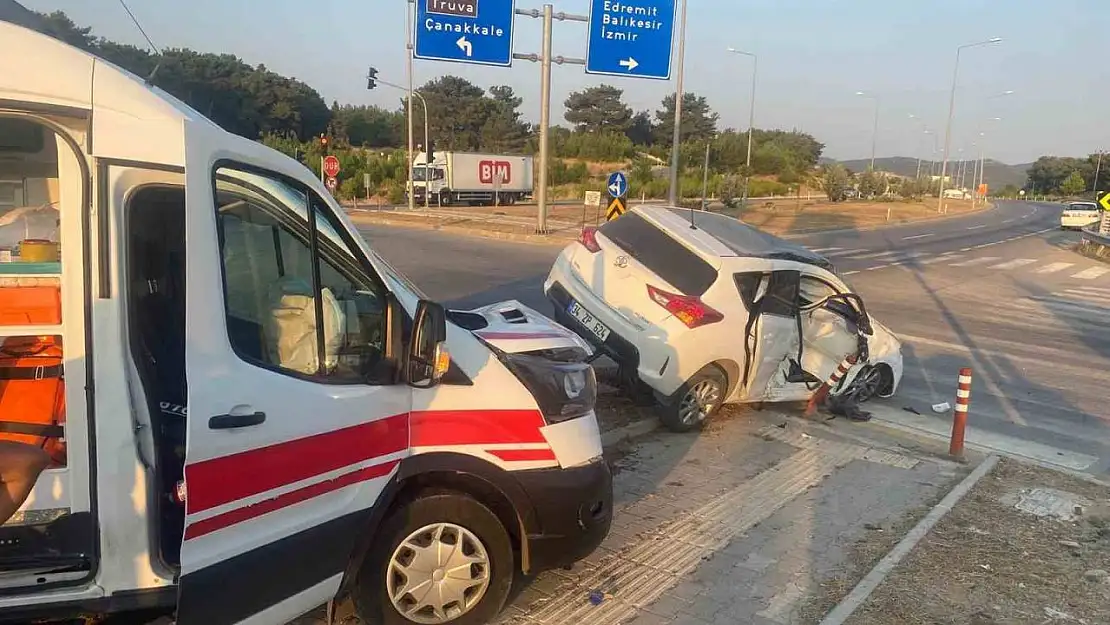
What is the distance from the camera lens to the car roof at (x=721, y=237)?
7.10 metres

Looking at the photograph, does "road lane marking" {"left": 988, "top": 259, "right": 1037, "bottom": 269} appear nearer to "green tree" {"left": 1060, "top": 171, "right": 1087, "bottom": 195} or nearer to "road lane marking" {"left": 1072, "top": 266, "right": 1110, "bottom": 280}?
"road lane marking" {"left": 1072, "top": 266, "right": 1110, "bottom": 280}

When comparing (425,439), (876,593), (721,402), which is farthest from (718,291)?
(425,439)

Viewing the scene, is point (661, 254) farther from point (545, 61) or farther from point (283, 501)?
point (545, 61)

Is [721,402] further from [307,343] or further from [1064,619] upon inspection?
[307,343]

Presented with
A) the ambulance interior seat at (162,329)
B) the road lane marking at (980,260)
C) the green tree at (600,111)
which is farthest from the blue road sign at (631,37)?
the green tree at (600,111)

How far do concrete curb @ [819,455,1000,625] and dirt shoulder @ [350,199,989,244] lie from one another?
1874 centimetres

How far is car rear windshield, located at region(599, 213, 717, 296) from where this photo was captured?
6871 mm

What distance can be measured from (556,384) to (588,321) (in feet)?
11.8

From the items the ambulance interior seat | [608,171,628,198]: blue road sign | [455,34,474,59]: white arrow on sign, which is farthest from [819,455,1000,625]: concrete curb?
[455,34,474,59]: white arrow on sign

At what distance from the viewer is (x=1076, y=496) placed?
5.98 m

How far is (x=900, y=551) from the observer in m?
4.75

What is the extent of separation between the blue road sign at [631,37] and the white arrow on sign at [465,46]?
10.4 ft

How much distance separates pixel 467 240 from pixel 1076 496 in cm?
2050

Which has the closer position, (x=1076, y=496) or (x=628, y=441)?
(x=1076, y=496)
